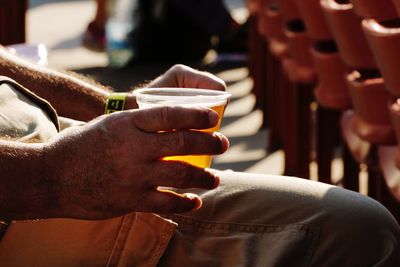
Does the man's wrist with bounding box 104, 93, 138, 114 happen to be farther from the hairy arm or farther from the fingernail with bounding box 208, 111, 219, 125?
the fingernail with bounding box 208, 111, 219, 125

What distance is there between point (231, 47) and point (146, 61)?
63 centimetres

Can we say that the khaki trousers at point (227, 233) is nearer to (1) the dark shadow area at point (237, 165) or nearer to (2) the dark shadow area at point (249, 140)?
(1) the dark shadow area at point (237, 165)

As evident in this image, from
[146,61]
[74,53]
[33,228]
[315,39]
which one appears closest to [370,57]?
[315,39]

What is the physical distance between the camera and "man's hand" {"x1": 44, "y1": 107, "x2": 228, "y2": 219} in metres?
1.55

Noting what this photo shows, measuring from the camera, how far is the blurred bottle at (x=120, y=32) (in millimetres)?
7527

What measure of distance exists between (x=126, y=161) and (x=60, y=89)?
3.01 feet

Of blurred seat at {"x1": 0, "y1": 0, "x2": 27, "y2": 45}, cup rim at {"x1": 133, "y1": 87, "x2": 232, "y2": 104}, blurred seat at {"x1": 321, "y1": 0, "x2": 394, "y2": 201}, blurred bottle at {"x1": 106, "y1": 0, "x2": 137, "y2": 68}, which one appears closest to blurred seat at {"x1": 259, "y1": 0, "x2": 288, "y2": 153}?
blurred seat at {"x1": 0, "y1": 0, "x2": 27, "y2": 45}

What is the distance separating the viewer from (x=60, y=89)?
8.02 ft

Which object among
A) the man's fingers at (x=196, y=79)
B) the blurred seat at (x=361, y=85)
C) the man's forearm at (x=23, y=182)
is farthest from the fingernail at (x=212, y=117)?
the blurred seat at (x=361, y=85)

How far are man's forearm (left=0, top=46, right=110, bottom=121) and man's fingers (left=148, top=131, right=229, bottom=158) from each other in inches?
33.2

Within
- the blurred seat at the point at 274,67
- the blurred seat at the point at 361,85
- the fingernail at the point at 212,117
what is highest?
the fingernail at the point at 212,117

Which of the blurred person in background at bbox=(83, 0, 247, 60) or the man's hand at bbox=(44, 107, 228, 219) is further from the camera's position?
the blurred person in background at bbox=(83, 0, 247, 60)

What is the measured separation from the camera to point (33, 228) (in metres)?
1.87

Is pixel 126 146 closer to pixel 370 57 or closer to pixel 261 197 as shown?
pixel 261 197
